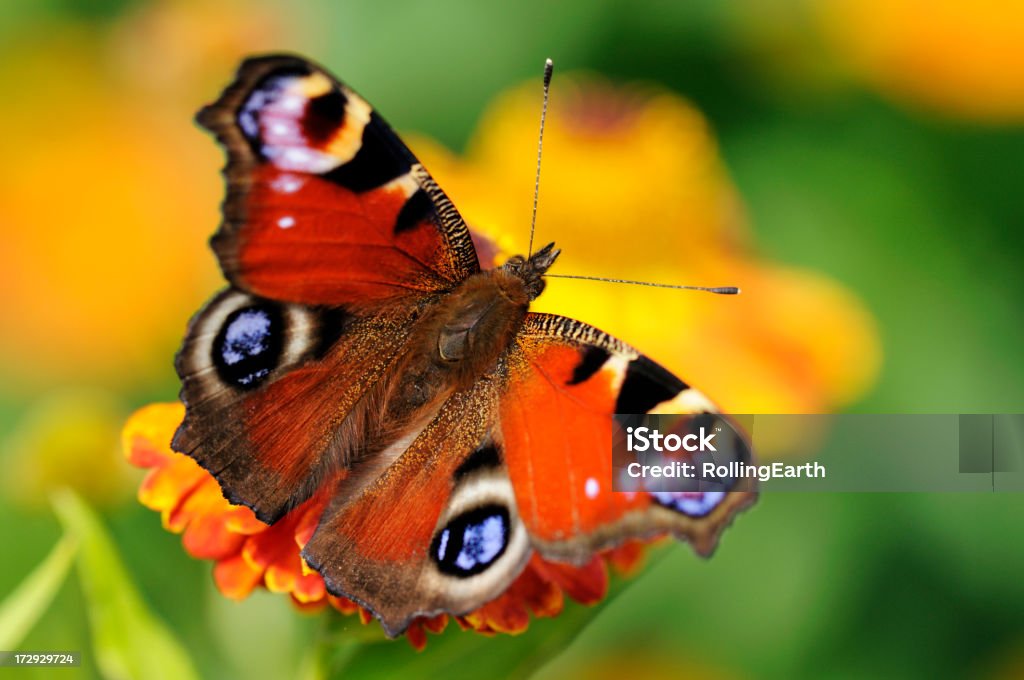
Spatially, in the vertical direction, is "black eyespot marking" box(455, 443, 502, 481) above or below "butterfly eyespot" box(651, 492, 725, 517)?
above

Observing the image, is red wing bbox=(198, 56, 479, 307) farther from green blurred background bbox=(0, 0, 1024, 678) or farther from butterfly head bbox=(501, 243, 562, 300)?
green blurred background bbox=(0, 0, 1024, 678)

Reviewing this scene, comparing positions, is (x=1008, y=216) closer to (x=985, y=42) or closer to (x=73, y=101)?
(x=985, y=42)

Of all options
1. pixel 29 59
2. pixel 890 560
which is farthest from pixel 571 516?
pixel 29 59

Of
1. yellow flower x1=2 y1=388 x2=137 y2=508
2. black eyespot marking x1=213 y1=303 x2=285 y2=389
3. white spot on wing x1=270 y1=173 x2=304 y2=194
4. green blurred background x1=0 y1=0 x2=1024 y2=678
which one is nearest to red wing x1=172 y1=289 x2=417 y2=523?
black eyespot marking x1=213 y1=303 x2=285 y2=389

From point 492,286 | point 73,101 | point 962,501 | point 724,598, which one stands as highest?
point 73,101

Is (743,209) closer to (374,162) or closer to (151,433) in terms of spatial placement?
(374,162)

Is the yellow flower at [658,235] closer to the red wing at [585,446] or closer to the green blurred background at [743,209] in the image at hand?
the green blurred background at [743,209]
